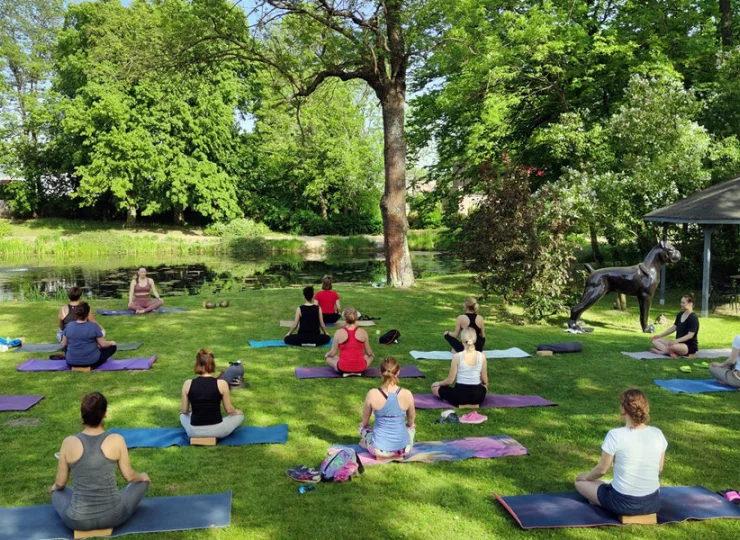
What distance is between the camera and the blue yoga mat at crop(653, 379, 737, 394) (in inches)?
345

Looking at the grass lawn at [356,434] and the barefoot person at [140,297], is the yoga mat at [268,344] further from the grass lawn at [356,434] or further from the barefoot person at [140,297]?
the barefoot person at [140,297]

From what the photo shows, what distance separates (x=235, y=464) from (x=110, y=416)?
231 cm

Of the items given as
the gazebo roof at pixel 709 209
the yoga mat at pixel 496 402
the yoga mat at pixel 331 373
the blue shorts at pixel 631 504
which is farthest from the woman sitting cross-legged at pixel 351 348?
the gazebo roof at pixel 709 209

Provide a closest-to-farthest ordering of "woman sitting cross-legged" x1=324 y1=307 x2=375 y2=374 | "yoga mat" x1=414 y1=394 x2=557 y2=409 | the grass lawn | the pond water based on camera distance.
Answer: the grass lawn
"yoga mat" x1=414 y1=394 x2=557 y2=409
"woman sitting cross-legged" x1=324 y1=307 x2=375 y2=374
the pond water

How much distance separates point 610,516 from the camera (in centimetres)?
500

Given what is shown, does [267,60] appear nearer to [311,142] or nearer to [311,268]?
[311,268]

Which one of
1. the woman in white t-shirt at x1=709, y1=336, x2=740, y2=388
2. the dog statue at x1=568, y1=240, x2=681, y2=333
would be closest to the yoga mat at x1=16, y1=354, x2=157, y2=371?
the woman in white t-shirt at x1=709, y1=336, x2=740, y2=388

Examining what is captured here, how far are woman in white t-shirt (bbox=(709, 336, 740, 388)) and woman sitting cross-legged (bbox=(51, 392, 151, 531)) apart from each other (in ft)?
26.8

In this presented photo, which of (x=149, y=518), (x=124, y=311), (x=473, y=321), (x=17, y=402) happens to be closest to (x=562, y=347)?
(x=473, y=321)

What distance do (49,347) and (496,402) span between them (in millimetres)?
8233

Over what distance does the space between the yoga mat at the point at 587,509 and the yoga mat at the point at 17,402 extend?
6.02m

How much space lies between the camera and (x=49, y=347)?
11398mm

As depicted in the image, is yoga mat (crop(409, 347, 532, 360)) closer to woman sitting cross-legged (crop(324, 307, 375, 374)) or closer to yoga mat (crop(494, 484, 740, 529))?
woman sitting cross-legged (crop(324, 307, 375, 374))

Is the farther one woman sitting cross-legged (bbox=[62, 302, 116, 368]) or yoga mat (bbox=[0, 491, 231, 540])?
woman sitting cross-legged (bbox=[62, 302, 116, 368])
